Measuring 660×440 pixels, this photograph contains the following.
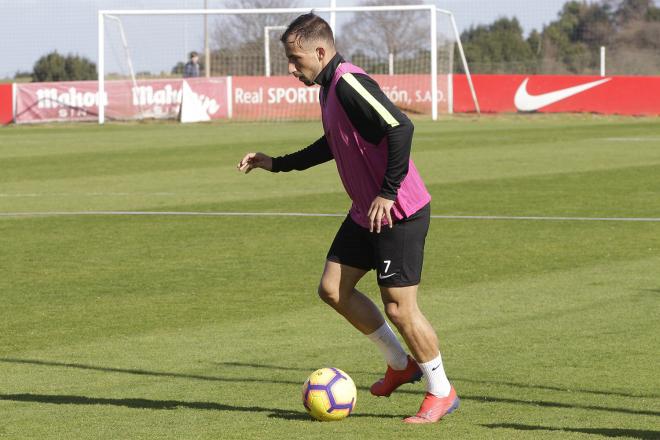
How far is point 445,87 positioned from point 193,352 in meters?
35.3

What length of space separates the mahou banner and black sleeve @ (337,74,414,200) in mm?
35145

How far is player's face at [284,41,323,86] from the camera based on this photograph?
6125mm

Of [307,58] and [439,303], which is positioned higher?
[307,58]

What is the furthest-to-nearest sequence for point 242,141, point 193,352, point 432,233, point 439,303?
1. point 242,141
2. point 432,233
3. point 439,303
4. point 193,352

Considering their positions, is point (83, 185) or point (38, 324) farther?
point (83, 185)

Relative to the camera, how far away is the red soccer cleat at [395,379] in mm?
6617

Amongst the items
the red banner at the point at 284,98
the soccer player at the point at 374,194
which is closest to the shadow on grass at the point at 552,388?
the soccer player at the point at 374,194

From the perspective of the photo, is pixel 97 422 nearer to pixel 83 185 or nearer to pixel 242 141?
pixel 83 185

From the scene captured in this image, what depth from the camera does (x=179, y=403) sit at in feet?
21.9

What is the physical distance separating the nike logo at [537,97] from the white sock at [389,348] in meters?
36.8

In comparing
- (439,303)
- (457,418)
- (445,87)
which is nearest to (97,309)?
(439,303)

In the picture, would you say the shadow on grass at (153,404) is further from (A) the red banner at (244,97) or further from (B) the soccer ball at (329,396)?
(A) the red banner at (244,97)

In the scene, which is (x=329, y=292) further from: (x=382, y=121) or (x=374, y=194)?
(x=382, y=121)

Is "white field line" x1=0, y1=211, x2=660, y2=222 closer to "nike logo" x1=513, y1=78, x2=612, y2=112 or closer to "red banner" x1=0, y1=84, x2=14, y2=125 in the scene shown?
"red banner" x1=0, y1=84, x2=14, y2=125
